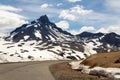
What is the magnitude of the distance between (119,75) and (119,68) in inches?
152

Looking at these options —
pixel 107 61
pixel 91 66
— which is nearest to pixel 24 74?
pixel 91 66

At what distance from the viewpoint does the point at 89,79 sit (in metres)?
32.2

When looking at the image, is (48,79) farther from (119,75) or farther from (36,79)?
(119,75)

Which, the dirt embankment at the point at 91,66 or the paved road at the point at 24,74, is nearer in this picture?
the dirt embankment at the point at 91,66

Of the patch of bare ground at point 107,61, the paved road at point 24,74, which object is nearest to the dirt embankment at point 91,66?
the patch of bare ground at point 107,61

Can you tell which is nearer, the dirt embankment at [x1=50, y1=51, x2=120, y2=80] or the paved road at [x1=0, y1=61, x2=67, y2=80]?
A: the dirt embankment at [x1=50, y1=51, x2=120, y2=80]

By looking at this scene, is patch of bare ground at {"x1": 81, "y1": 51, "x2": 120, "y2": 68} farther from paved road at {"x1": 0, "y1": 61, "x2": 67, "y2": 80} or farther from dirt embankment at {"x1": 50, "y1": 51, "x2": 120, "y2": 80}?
paved road at {"x1": 0, "y1": 61, "x2": 67, "y2": 80}

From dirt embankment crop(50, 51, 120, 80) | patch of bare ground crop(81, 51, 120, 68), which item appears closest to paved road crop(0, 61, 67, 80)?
dirt embankment crop(50, 51, 120, 80)

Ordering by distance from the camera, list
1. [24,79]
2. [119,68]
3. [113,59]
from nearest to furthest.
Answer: [24,79]
[119,68]
[113,59]

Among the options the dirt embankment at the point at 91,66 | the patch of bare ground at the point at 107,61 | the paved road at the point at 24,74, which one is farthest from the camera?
the patch of bare ground at the point at 107,61

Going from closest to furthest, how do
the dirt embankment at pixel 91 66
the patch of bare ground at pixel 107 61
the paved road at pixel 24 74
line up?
the dirt embankment at pixel 91 66 < the paved road at pixel 24 74 < the patch of bare ground at pixel 107 61

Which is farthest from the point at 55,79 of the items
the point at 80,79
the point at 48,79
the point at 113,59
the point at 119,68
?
the point at 113,59

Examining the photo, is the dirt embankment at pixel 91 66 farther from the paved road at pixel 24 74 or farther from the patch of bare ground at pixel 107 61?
the paved road at pixel 24 74

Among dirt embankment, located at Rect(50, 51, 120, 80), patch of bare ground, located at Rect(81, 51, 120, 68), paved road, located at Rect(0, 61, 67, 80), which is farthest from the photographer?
patch of bare ground, located at Rect(81, 51, 120, 68)
